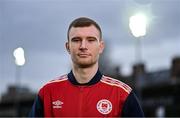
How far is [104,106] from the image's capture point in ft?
10.3

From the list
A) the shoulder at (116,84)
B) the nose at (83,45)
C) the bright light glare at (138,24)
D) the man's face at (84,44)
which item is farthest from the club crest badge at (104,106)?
the bright light glare at (138,24)

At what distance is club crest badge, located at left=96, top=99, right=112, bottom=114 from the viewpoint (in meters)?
3.15

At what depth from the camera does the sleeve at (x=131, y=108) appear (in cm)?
318

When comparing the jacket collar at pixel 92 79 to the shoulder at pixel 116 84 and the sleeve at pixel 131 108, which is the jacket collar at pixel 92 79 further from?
the sleeve at pixel 131 108

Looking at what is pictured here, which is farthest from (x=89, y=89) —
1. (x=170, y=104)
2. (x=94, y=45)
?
→ (x=170, y=104)

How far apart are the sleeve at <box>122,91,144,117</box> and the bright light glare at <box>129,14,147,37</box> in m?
16.3

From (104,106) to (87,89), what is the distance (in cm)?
16

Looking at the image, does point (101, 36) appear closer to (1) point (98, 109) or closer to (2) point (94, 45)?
(2) point (94, 45)

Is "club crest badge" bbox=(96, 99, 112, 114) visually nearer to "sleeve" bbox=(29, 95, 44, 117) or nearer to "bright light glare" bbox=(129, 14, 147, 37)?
"sleeve" bbox=(29, 95, 44, 117)

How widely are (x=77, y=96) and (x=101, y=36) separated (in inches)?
16.1

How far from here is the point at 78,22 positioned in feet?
10.3

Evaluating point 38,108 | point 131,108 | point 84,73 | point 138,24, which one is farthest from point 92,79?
point 138,24

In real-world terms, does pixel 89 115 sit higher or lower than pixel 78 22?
lower

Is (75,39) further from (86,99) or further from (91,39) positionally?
(86,99)
